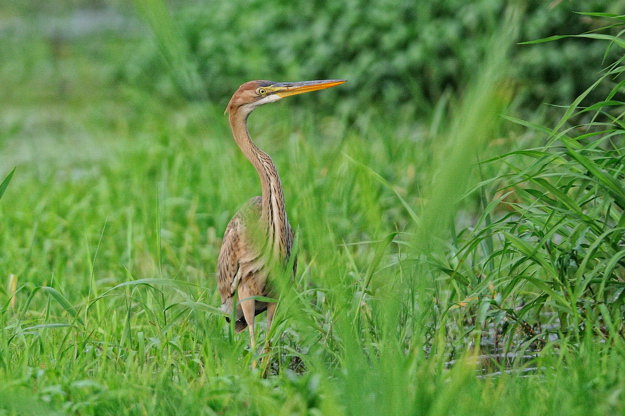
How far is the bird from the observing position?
328 centimetres

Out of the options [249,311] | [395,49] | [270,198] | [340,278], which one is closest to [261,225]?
[270,198]

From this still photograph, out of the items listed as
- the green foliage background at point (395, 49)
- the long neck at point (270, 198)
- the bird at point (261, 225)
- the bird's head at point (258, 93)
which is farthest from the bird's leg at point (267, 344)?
the green foliage background at point (395, 49)

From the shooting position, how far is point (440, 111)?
18.8 feet

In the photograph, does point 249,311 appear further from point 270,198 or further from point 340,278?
point 340,278

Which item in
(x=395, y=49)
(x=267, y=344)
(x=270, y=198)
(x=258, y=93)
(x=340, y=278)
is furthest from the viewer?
(x=395, y=49)

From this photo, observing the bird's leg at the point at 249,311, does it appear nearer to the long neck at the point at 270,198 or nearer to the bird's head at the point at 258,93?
the long neck at the point at 270,198

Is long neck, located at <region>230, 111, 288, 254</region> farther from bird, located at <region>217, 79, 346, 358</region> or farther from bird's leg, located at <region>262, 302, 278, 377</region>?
bird's leg, located at <region>262, 302, 278, 377</region>

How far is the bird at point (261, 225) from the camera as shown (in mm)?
3283

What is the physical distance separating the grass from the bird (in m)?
0.13

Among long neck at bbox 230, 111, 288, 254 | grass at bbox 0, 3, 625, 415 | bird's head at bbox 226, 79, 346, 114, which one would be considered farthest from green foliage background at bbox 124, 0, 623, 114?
long neck at bbox 230, 111, 288, 254

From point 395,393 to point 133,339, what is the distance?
5.23 feet

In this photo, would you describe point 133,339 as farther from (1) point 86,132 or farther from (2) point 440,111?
(1) point 86,132

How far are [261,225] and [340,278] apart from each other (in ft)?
3.52

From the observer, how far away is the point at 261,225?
3.20 m
